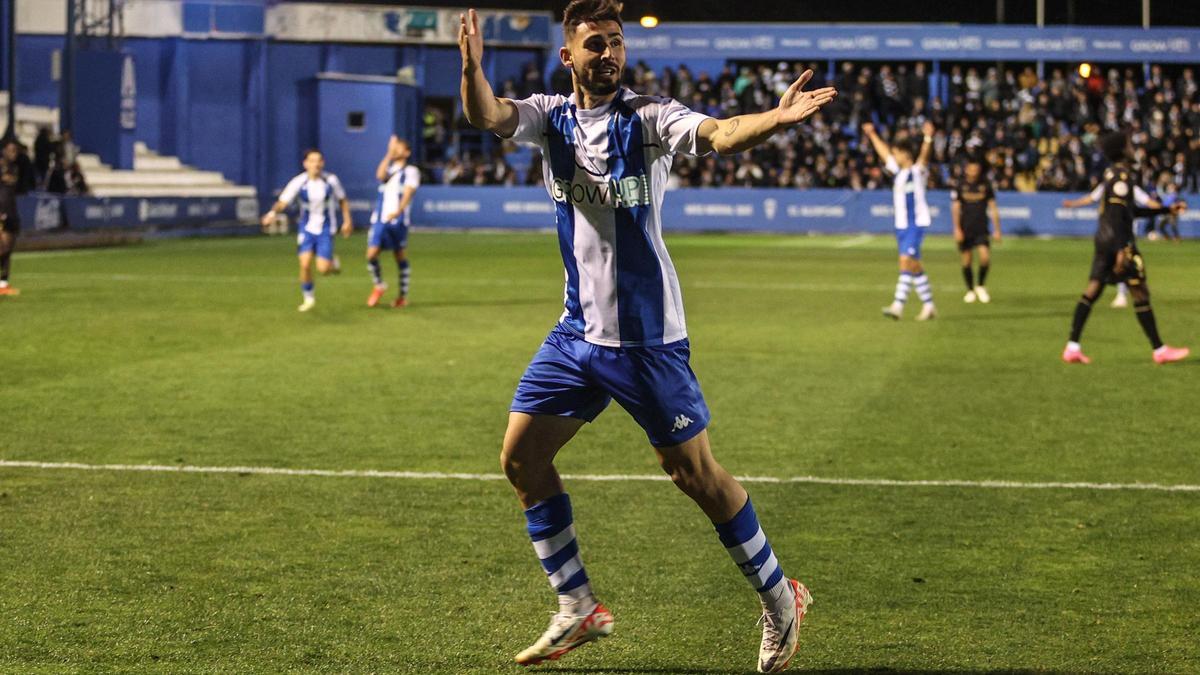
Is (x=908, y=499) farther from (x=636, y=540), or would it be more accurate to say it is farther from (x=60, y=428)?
(x=60, y=428)

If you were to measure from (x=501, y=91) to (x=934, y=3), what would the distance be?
15565mm

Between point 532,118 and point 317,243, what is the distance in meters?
14.6

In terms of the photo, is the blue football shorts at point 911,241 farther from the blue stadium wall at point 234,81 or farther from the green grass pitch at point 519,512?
the blue stadium wall at point 234,81

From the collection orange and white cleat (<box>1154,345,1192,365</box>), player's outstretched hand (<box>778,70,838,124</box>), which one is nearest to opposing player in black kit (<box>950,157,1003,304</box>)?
orange and white cleat (<box>1154,345,1192,365</box>)

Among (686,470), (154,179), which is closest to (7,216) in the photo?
(686,470)

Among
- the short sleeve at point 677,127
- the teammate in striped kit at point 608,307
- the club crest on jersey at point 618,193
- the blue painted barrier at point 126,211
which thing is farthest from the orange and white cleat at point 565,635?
the blue painted barrier at point 126,211

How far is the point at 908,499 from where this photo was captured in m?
8.19

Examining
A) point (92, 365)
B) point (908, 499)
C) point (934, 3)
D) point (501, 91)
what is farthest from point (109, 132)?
point (908, 499)

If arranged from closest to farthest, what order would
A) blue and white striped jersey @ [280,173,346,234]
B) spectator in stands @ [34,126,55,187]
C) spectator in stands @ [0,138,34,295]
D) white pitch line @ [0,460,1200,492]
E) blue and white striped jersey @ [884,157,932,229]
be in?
white pitch line @ [0,460,1200,492], blue and white striped jersey @ [884,157,932,229], blue and white striped jersey @ [280,173,346,234], spectator in stands @ [0,138,34,295], spectator in stands @ [34,126,55,187]

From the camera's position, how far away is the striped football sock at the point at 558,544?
210 inches

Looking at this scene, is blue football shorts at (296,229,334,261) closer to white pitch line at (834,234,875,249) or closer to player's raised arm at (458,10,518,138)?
player's raised arm at (458,10,518,138)

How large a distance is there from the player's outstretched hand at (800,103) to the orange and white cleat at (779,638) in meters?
1.63

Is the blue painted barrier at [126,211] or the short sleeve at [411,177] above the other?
the short sleeve at [411,177]

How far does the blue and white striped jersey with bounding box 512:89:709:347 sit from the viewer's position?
16.5 feet
